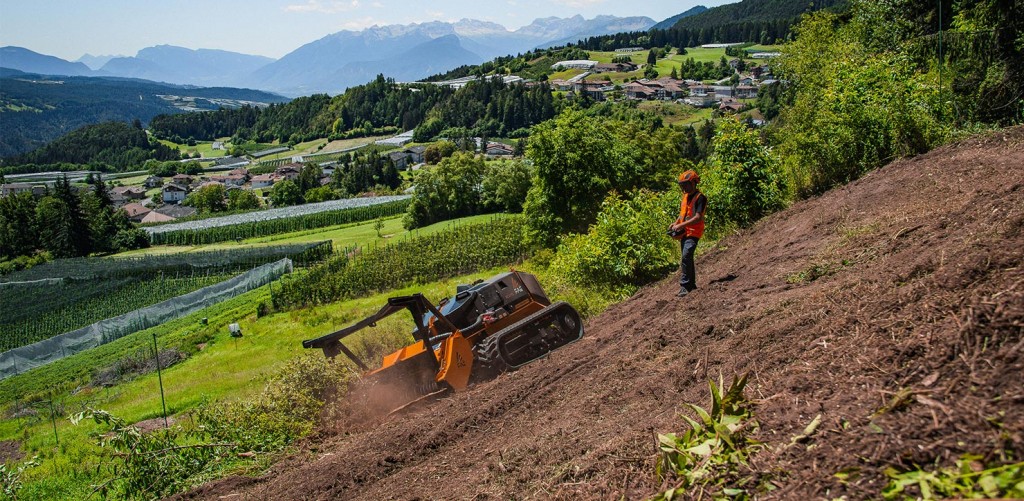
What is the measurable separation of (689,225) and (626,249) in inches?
173

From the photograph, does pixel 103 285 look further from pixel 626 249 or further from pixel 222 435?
pixel 626 249

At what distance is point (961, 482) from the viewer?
3.05 m

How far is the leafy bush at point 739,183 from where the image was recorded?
1414 centimetres

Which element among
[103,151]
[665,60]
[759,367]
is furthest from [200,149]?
[759,367]

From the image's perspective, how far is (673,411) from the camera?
5363mm

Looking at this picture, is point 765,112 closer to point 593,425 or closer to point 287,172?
point 287,172

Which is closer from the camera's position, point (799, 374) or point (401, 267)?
A: point (799, 374)

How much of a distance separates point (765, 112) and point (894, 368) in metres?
104

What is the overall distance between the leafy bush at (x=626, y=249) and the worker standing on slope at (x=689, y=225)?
150 inches

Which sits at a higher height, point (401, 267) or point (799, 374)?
point (799, 374)

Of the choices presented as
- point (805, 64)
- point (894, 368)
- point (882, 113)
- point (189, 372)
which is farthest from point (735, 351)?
point (805, 64)

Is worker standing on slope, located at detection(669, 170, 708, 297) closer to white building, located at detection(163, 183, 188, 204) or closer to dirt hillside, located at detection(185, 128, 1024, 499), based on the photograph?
dirt hillside, located at detection(185, 128, 1024, 499)

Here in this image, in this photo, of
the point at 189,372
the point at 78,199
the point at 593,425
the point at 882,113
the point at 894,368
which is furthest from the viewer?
the point at 78,199

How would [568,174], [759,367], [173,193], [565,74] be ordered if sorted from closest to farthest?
[759,367] → [568,174] → [173,193] → [565,74]
